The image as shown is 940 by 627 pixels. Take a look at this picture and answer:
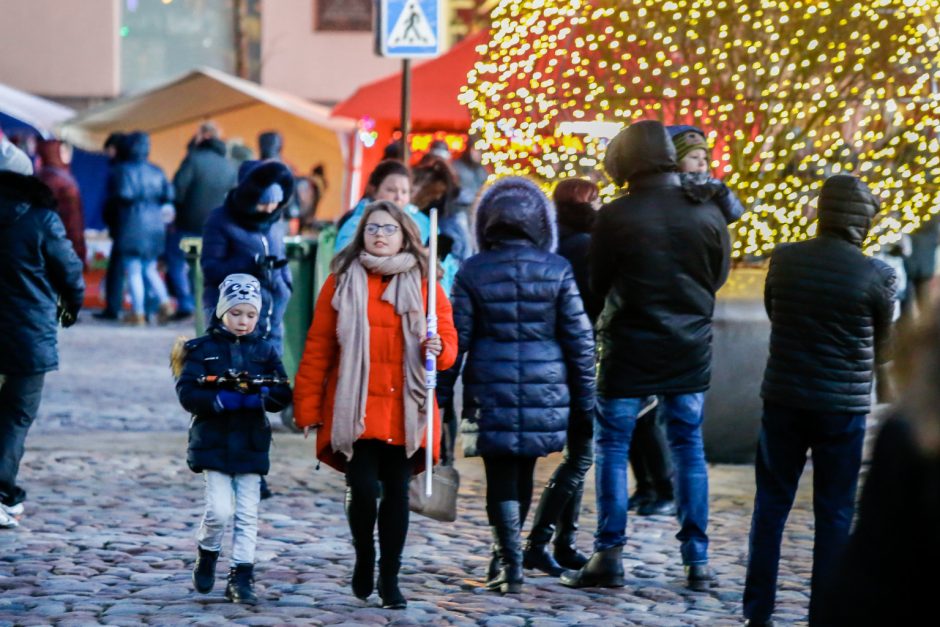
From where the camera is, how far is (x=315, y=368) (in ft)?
22.0

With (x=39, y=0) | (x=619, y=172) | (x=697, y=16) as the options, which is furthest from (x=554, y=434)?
(x=39, y=0)

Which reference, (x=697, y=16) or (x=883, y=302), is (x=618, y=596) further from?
(x=697, y=16)

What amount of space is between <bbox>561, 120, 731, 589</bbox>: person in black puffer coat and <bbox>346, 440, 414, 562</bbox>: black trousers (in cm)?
91

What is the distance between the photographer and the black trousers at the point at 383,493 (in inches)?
263

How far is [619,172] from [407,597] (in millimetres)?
1893

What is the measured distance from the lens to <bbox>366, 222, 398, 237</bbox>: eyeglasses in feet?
22.1

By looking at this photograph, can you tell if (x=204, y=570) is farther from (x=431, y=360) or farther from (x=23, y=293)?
(x=23, y=293)

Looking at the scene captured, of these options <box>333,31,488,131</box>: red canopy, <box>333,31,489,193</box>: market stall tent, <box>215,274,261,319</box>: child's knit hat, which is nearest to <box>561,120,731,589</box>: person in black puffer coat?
<box>215,274,261,319</box>: child's knit hat

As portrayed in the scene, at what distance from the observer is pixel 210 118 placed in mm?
25297

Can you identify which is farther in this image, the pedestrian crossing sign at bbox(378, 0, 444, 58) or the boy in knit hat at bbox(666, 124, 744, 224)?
the pedestrian crossing sign at bbox(378, 0, 444, 58)

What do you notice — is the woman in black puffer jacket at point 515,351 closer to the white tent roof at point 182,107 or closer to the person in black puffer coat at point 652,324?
the person in black puffer coat at point 652,324

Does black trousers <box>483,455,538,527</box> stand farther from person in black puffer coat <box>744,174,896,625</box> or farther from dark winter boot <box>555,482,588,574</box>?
person in black puffer coat <box>744,174,896,625</box>

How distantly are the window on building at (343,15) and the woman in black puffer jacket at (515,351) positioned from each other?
87.9ft

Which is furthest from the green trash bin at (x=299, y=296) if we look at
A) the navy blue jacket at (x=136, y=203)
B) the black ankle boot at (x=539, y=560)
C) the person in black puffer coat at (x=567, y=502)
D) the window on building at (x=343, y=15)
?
the window on building at (x=343, y=15)
